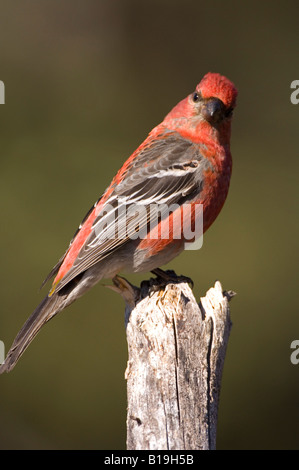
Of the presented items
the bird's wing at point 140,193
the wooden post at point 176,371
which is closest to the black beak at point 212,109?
the bird's wing at point 140,193

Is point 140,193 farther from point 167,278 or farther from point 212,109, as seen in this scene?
point 212,109

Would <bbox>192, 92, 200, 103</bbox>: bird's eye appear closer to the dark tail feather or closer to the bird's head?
the bird's head

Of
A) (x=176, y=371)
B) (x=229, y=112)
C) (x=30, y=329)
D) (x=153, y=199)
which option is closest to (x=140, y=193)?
(x=153, y=199)

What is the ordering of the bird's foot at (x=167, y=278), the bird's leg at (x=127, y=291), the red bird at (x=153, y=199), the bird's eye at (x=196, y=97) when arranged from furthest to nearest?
the bird's eye at (x=196, y=97), the bird's foot at (x=167, y=278), the bird's leg at (x=127, y=291), the red bird at (x=153, y=199)

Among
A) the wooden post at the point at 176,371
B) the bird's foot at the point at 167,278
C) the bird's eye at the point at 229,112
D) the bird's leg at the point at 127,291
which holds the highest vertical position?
the bird's eye at the point at 229,112

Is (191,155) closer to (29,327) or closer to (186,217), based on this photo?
(186,217)

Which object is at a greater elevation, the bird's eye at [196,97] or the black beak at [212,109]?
the bird's eye at [196,97]

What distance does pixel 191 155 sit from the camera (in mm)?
4781

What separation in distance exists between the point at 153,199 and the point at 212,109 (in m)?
0.79

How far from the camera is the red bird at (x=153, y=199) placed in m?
4.46

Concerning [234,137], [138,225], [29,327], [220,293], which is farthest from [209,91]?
[234,137]

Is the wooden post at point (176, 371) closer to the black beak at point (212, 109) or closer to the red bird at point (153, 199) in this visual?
the red bird at point (153, 199)

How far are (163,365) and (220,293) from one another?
649 mm

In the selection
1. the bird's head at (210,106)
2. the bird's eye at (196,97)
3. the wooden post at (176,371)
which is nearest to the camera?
the wooden post at (176,371)
